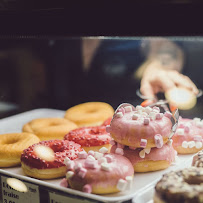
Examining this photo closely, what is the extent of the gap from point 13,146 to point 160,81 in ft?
3.12

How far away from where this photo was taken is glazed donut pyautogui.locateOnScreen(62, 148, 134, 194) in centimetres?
133

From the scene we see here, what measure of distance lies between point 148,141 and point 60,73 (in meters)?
1.23

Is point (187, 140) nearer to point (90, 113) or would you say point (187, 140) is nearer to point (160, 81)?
point (160, 81)

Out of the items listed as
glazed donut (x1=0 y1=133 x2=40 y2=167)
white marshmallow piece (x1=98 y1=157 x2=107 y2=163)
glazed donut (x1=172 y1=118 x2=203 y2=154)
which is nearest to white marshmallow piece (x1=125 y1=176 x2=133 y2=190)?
white marshmallow piece (x1=98 y1=157 x2=107 y2=163)

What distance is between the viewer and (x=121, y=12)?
1.15 m

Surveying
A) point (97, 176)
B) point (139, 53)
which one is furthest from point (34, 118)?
point (97, 176)

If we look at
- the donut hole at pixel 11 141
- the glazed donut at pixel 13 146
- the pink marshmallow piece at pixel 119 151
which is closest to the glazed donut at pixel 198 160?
the pink marshmallow piece at pixel 119 151

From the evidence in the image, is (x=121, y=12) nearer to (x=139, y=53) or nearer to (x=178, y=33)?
(x=178, y=33)

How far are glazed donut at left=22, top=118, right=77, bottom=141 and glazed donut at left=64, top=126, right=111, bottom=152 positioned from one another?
15 cm

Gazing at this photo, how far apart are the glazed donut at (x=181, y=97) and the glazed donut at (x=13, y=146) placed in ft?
2.70

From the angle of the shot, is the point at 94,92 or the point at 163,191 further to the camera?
the point at 94,92

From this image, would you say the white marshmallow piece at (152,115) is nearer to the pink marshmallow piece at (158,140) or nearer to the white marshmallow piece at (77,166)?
the pink marshmallow piece at (158,140)

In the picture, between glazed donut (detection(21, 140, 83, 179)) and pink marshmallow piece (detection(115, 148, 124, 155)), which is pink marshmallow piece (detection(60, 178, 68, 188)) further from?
pink marshmallow piece (detection(115, 148, 124, 155))

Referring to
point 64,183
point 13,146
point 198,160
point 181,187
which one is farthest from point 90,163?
point 13,146
